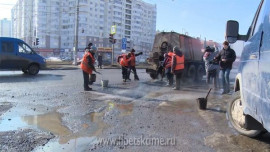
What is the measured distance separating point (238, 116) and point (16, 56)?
42.6 feet

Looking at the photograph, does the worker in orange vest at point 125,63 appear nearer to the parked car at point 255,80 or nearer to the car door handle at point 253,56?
the parked car at point 255,80

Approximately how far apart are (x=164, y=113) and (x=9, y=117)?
3314mm

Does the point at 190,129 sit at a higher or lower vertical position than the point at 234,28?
lower

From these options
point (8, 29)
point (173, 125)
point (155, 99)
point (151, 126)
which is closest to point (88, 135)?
point (151, 126)

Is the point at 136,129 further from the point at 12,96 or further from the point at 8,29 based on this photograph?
the point at 8,29

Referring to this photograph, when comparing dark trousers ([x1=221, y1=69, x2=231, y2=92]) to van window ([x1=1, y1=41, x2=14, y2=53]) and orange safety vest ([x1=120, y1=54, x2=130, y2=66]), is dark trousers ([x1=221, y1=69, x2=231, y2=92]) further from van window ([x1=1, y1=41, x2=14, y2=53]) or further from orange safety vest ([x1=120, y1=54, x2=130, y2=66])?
van window ([x1=1, y1=41, x2=14, y2=53])

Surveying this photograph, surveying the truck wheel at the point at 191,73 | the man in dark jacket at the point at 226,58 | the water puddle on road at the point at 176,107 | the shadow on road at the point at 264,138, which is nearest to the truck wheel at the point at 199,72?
the truck wheel at the point at 191,73

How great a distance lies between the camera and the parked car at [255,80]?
322 centimetres

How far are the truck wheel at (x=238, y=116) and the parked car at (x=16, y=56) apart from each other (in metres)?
12.7

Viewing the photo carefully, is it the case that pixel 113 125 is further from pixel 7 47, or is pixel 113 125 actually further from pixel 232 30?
pixel 7 47

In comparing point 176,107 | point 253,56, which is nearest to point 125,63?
point 176,107

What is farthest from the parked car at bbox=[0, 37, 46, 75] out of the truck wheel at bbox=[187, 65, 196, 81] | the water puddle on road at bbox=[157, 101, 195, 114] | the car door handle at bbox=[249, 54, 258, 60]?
the car door handle at bbox=[249, 54, 258, 60]

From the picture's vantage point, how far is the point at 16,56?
15164 millimetres

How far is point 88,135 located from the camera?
4812mm
